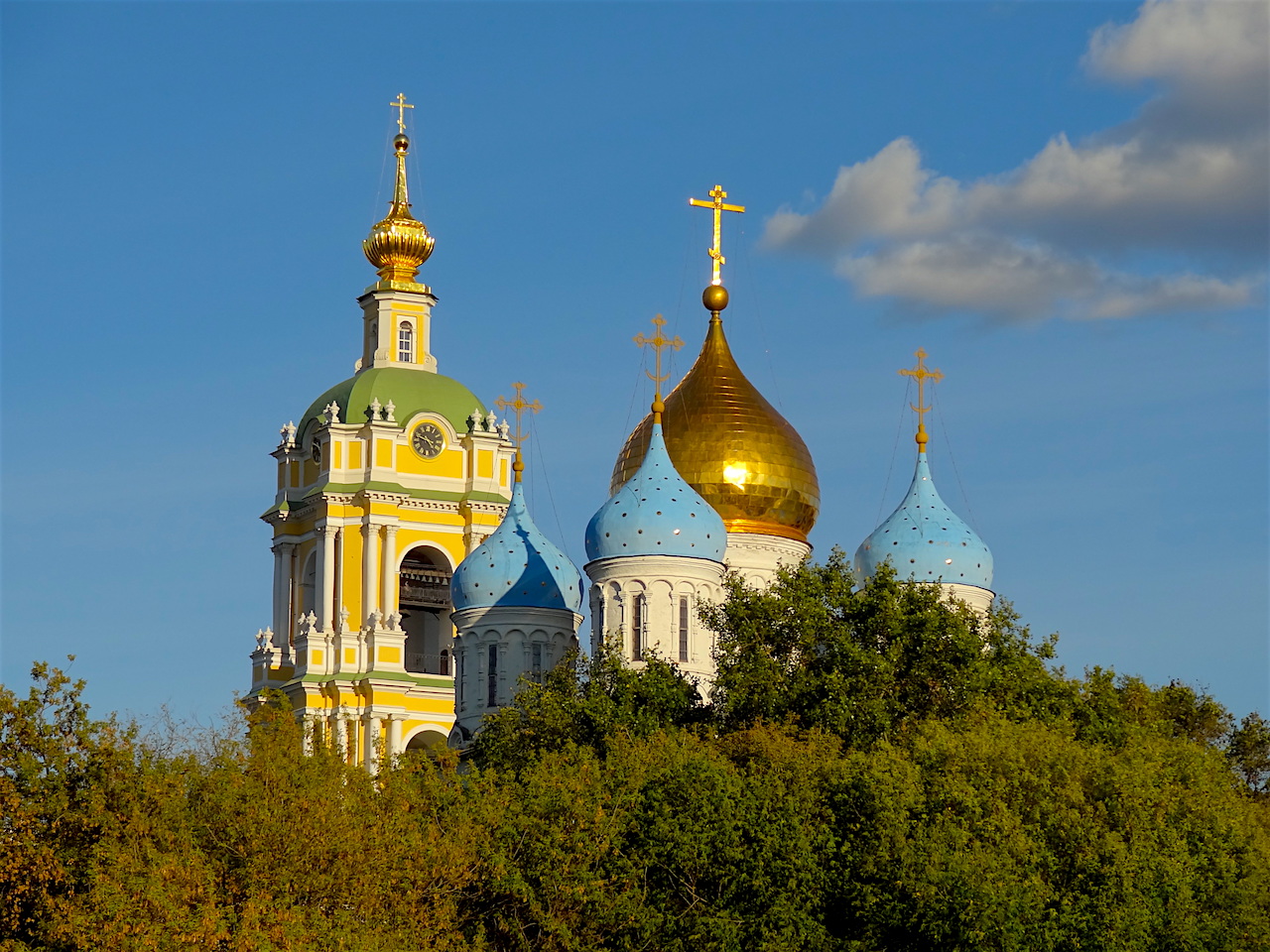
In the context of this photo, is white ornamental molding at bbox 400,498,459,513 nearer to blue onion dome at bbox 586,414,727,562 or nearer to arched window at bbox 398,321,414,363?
arched window at bbox 398,321,414,363

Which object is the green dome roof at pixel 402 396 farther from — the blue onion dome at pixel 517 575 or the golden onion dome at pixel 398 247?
the blue onion dome at pixel 517 575

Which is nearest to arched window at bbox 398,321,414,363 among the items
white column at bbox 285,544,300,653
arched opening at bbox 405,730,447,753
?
white column at bbox 285,544,300,653

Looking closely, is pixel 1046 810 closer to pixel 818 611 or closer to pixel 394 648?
pixel 818 611

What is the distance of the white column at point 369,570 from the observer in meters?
60.6

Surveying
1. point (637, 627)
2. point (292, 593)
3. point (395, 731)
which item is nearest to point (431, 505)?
point (292, 593)

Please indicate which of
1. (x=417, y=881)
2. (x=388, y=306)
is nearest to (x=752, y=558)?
(x=388, y=306)

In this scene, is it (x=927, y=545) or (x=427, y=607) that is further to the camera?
(x=427, y=607)

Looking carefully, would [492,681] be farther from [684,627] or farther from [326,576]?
[326,576]

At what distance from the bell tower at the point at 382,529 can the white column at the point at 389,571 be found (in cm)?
2

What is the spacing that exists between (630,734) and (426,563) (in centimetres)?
2064

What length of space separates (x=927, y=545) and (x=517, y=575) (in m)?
7.46

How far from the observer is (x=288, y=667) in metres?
60.9

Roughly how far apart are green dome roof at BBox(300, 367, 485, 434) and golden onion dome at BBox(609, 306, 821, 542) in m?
7.93

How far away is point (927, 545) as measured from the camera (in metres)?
51.3
